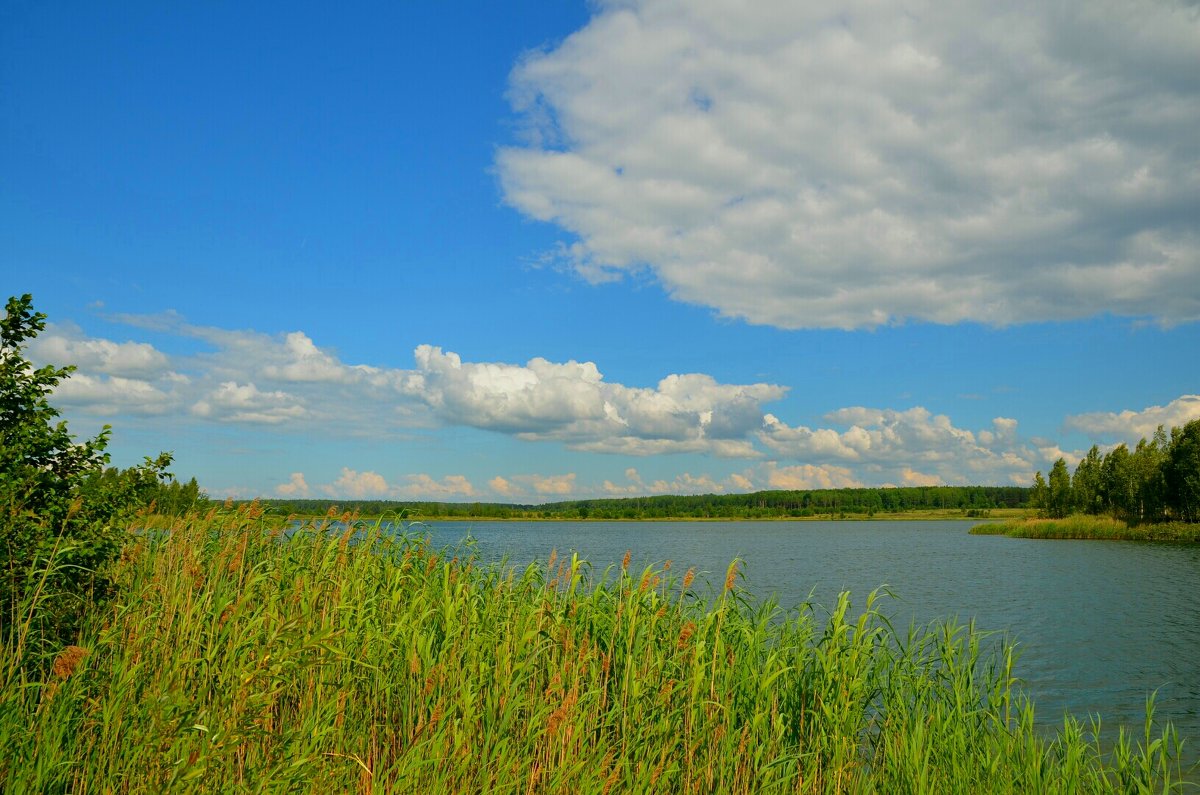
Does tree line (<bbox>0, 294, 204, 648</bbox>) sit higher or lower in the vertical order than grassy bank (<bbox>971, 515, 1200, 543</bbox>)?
higher

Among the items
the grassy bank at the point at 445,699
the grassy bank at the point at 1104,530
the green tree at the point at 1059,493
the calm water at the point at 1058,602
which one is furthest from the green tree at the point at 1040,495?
the grassy bank at the point at 445,699

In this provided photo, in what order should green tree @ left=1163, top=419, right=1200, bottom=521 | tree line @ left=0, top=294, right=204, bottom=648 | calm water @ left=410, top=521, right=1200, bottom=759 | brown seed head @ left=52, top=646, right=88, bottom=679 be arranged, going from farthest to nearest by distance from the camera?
green tree @ left=1163, top=419, right=1200, bottom=521, calm water @ left=410, top=521, right=1200, bottom=759, tree line @ left=0, top=294, right=204, bottom=648, brown seed head @ left=52, top=646, right=88, bottom=679

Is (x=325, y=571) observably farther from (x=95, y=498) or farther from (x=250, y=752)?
(x=250, y=752)

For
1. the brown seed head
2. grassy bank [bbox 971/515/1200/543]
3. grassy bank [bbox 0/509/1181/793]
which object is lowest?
grassy bank [bbox 971/515/1200/543]

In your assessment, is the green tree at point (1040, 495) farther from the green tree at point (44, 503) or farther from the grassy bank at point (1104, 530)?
the green tree at point (44, 503)

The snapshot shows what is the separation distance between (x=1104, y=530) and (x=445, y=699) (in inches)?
3651

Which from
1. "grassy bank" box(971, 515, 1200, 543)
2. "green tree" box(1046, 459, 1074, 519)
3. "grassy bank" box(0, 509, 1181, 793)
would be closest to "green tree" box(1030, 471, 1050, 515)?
"green tree" box(1046, 459, 1074, 519)

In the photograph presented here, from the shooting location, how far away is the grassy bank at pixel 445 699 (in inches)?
174

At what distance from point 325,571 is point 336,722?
280 cm

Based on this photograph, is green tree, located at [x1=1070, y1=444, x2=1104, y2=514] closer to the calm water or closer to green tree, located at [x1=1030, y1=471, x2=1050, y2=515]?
green tree, located at [x1=1030, y1=471, x2=1050, y2=515]

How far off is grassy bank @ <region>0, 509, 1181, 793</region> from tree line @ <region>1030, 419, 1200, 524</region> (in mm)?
84226

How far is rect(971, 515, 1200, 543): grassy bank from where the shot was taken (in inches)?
2887

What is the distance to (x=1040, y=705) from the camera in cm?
1540

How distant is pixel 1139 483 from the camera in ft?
268
